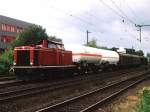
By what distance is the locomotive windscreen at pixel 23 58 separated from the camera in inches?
1117

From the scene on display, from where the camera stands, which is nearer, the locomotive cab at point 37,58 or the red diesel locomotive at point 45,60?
the locomotive cab at point 37,58

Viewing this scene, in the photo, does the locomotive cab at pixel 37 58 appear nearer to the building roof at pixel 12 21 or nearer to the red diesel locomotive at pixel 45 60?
the red diesel locomotive at pixel 45 60

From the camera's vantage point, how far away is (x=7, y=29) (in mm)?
92875

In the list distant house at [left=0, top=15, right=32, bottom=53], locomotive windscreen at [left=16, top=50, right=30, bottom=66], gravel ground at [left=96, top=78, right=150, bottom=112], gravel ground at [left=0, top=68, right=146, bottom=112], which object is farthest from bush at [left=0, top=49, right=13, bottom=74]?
distant house at [left=0, top=15, right=32, bottom=53]

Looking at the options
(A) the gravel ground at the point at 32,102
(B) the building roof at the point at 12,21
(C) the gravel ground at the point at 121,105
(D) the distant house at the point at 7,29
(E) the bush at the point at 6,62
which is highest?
(B) the building roof at the point at 12,21

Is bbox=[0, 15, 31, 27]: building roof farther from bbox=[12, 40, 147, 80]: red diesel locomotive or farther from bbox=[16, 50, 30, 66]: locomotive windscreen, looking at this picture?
bbox=[16, 50, 30, 66]: locomotive windscreen

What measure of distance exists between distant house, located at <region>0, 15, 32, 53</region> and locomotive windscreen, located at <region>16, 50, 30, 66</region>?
61.6 metres

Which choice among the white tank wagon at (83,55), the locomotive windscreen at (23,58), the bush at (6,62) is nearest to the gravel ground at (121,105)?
the locomotive windscreen at (23,58)

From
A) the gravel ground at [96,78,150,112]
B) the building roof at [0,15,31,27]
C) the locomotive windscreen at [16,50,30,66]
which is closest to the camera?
the gravel ground at [96,78,150,112]

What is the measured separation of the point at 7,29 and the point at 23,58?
216 feet

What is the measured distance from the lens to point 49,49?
29.5 m

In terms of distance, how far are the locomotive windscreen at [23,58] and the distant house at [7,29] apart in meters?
61.6

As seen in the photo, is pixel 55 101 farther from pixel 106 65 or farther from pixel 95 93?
pixel 106 65

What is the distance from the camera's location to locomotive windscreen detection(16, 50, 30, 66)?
93.0 feet
